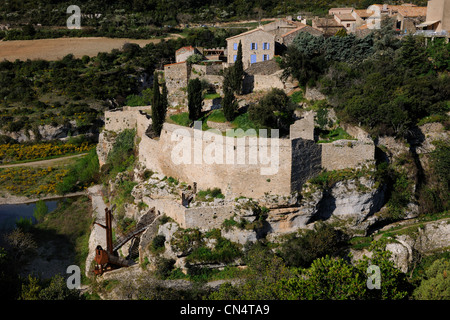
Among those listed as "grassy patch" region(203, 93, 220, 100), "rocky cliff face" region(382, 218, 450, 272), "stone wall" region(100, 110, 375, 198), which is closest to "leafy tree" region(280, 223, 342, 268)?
"stone wall" region(100, 110, 375, 198)

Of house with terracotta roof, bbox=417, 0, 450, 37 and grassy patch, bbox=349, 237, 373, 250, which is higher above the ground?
house with terracotta roof, bbox=417, 0, 450, 37

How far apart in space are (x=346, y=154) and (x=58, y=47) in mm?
50451

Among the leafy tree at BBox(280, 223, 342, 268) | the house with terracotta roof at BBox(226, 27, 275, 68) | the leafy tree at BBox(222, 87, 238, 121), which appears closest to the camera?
the leafy tree at BBox(280, 223, 342, 268)

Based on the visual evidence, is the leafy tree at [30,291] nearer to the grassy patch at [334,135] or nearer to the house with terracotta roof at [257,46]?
the grassy patch at [334,135]

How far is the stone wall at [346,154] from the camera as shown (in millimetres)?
24734

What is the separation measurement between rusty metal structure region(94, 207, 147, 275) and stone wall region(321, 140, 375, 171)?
428 inches

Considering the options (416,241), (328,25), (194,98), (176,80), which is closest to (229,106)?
(194,98)

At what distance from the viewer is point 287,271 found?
815 inches

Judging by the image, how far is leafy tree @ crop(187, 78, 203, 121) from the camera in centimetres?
2942

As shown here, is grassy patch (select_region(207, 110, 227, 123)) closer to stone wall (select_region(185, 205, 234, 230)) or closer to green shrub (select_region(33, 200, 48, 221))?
stone wall (select_region(185, 205, 234, 230))

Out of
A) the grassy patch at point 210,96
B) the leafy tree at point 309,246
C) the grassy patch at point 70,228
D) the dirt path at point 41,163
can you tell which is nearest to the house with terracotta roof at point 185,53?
the grassy patch at point 210,96

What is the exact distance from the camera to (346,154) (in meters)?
25.0

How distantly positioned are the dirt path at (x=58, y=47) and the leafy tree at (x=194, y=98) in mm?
34464

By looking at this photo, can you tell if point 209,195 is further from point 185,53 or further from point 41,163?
point 41,163
